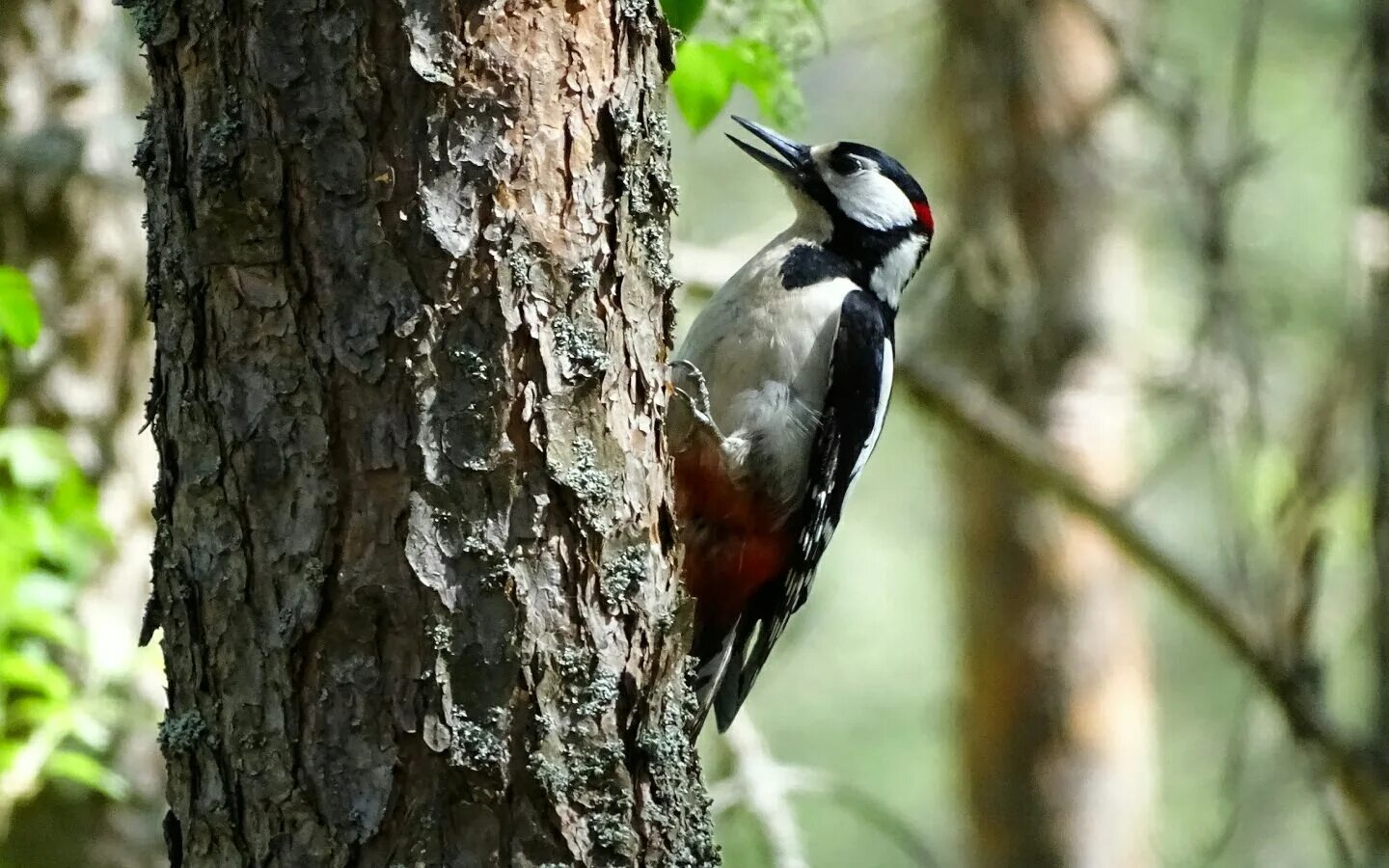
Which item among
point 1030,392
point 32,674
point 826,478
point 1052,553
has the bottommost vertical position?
point 32,674

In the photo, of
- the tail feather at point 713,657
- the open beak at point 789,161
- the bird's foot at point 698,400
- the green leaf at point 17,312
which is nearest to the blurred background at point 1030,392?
the green leaf at point 17,312

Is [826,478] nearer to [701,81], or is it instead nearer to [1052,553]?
[701,81]

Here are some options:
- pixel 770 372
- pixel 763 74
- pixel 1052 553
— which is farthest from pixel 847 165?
pixel 1052 553

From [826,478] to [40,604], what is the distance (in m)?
1.44

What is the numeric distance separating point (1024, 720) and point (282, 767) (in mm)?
4121

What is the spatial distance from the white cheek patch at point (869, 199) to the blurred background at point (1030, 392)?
40cm

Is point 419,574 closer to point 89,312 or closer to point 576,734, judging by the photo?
point 576,734

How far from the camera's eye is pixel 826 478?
2.85 m

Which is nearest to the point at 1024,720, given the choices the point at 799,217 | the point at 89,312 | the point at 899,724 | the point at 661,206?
the point at 799,217

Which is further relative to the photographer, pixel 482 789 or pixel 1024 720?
pixel 1024 720

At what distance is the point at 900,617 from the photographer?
10406 mm

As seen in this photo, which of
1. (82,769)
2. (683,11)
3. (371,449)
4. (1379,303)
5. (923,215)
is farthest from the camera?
(1379,303)

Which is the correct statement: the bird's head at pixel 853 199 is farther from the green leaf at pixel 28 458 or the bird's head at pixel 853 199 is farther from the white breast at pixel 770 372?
the green leaf at pixel 28 458

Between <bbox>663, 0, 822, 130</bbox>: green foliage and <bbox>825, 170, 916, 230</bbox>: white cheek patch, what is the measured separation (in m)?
0.50
